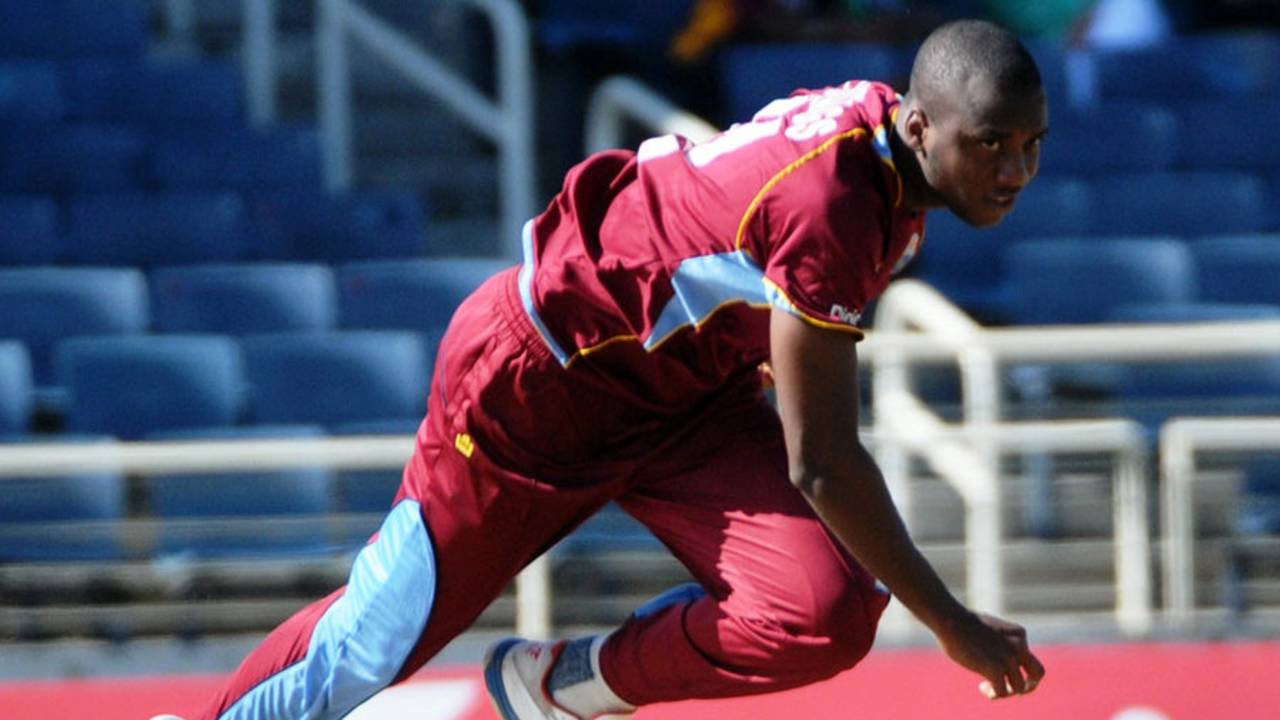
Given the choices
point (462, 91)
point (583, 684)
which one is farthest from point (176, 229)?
point (583, 684)

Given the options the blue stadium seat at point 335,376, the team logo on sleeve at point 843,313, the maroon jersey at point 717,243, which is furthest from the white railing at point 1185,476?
the team logo on sleeve at point 843,313

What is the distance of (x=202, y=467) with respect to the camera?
4816 mm

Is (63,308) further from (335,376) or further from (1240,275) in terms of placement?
(1240,275)

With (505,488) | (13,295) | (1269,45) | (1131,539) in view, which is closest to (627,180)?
(505,488)

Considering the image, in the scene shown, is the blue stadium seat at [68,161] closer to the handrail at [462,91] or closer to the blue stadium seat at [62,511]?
the handrail at [462,91]

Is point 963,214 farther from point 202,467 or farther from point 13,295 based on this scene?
point 13,295

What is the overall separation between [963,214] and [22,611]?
298cm

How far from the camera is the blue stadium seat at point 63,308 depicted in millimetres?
6477

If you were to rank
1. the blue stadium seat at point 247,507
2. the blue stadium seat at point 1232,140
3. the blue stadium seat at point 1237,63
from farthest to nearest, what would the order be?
the blue stadium seat at point 1237,63, the blue stadium seat at point 1232,140, the blue stadium seat at point 247,507

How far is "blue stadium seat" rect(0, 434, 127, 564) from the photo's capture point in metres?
5.45

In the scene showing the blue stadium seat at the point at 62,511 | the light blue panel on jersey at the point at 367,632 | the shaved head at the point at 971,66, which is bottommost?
the blue stadium seat at the point at 62,511

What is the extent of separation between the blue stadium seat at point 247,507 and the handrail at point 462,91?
2057mm

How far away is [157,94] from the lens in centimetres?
772

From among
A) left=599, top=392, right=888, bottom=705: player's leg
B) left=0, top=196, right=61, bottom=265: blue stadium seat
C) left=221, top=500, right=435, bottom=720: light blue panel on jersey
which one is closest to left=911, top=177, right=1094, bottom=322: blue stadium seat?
left=0, top=196, right=61, bottom=265: blue stadium seat
